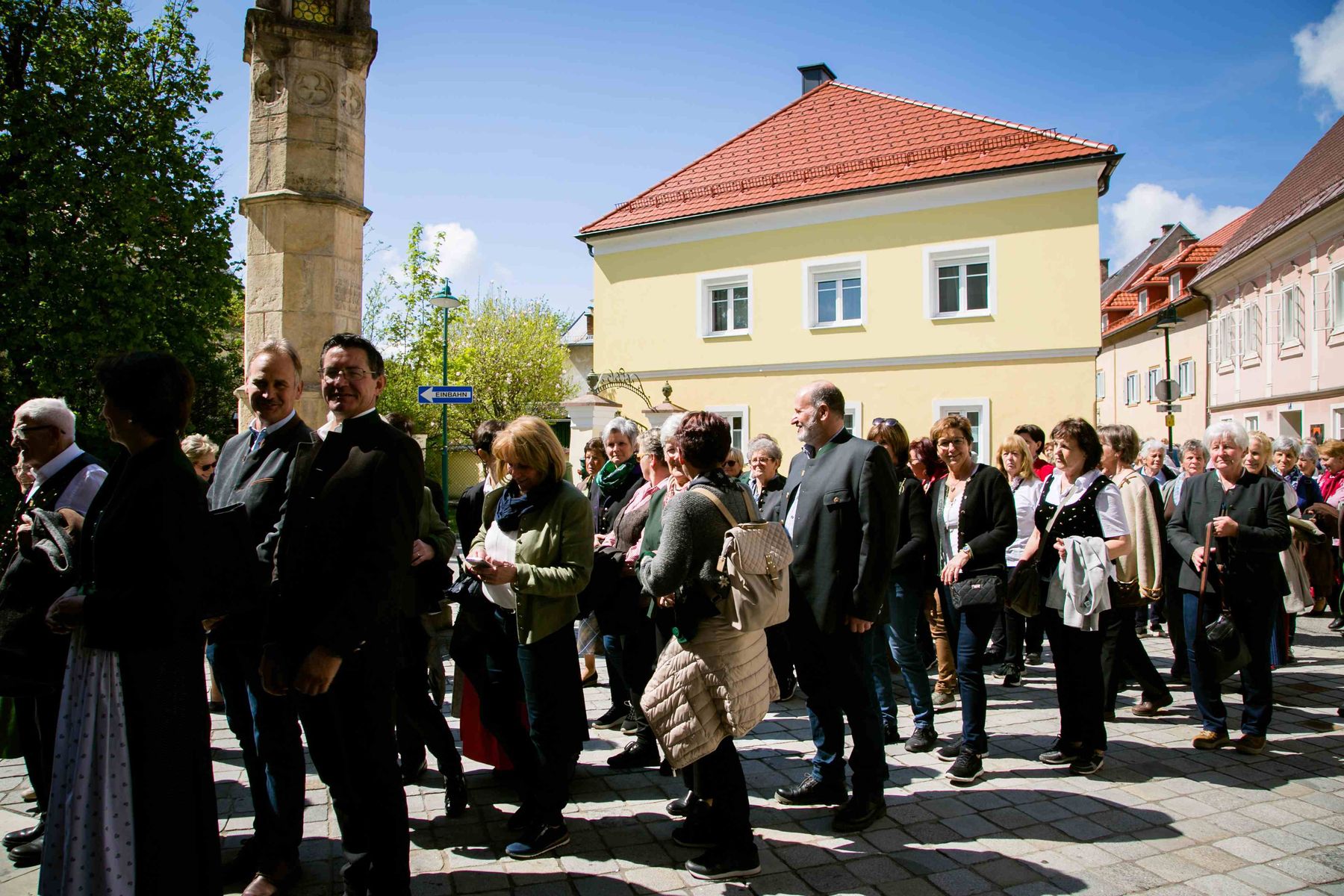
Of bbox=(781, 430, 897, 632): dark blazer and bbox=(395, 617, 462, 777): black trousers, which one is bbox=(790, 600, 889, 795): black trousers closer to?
bbox=(781, 430, 897, 632): dark blazer

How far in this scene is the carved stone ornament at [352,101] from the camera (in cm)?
723

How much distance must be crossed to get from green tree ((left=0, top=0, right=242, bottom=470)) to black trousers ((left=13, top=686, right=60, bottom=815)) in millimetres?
18381

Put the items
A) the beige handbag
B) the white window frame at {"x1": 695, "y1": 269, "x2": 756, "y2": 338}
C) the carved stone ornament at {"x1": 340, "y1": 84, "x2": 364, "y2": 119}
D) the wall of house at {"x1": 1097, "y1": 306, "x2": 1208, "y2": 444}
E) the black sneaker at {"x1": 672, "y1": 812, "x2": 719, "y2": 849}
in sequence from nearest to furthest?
the beige handbag
the black sneaker at {"x1": 672, "y1": 812, "x2": 719, "y2": 849}
the carved stone ornament at {"x1": 340, "y1": 84, "x2": 364, "y2": 119}
the white window frame at {"x1": 695, "y1": 269, "x2": 756, "y2": 338}
the wall of house at {"x1": 1097, "y1": 306, "x2": 1208, "y2": 444}

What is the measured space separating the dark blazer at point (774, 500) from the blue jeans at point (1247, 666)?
8.54 feet

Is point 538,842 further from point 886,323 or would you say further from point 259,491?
point 886,323

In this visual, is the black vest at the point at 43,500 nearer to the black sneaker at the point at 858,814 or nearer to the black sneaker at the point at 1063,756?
the black sneaker at the point at 858,814

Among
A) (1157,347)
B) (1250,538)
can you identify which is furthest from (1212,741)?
(1157,347)

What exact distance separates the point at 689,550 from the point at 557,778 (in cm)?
122

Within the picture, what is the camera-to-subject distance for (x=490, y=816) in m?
4.17

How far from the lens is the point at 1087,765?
15.7 ft

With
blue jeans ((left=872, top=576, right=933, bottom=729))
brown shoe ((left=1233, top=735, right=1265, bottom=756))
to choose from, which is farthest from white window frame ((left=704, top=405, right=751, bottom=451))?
brown shoe ((left=1233, top=735, right=1265, bottom=756))

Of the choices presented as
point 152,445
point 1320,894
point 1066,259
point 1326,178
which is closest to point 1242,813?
point 1320,894

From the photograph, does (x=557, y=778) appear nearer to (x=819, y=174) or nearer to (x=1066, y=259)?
(x=1066, y=259)

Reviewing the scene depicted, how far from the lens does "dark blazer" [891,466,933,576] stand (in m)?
5.50
